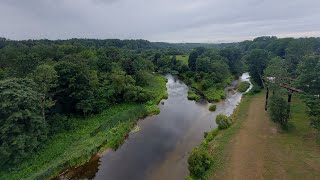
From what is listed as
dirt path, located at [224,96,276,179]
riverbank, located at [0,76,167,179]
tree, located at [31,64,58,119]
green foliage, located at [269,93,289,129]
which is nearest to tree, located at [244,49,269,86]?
dirt path, located at [224,96,276,179]

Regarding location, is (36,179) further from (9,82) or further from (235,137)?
(235,137)

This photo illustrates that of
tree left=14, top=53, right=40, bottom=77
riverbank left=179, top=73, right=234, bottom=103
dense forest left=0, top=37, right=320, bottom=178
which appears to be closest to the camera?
dense forest left=0, top=37, right=320, bottom=178

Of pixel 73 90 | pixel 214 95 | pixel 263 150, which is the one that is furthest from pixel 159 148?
pixel 214 95

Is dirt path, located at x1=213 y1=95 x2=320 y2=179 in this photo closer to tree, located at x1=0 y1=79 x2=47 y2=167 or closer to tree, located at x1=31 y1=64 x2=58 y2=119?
tree, located at x1=0 y1=79 x2=47 y2=167

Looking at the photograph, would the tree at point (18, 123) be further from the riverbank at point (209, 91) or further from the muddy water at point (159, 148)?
the riverbank at point (209, 91)

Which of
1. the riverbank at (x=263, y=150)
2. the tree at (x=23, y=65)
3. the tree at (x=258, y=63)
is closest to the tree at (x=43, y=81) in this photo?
the tree at (x=23, y=65)

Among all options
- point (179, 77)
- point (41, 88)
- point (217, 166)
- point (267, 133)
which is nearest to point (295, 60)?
point (179, 77)

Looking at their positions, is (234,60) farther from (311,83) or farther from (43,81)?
(43,81)
